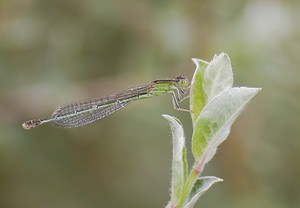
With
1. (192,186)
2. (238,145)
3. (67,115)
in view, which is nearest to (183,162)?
(192,186)

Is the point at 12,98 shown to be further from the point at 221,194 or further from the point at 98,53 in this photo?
the point at 221,194

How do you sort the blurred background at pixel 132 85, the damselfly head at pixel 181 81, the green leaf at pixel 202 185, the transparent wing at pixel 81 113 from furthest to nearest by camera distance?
the blurred background at pixel 132 85
the transparent wing at pixel 81 113
the damselfly head at pixel 181 81
the green leaf at pixel 202 185

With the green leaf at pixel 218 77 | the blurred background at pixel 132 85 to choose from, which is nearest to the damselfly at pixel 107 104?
the green leaf at pixel 218 77

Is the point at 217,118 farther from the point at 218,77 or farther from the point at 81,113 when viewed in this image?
the point at 81,113

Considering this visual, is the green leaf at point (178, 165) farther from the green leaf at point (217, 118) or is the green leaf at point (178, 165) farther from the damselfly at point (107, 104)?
the damselfly at point (107, 104)

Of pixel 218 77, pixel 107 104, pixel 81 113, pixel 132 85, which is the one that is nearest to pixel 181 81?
pixel 107 104

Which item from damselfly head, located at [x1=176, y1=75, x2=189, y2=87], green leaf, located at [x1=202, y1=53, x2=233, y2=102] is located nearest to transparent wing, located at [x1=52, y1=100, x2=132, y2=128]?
damselfly head, located at [x1=176, y1=75, x2=189, y2=87]
